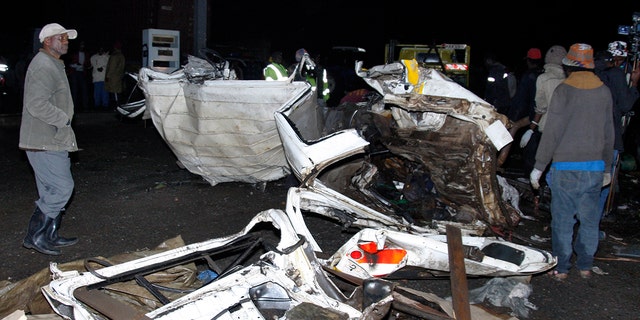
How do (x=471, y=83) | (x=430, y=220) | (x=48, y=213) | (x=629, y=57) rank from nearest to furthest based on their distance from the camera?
1. (x=48, y=213)
2. (x=430, y=220)
3. (x=629, y=57)
4. (x=471, y=83)

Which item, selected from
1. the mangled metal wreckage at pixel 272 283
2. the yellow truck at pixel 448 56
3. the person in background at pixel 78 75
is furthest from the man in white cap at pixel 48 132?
the person in background at pixel 78 75

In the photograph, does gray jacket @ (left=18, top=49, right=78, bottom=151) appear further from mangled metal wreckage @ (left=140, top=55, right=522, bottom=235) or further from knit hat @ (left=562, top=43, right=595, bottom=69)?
knit hat @ (left=562, top=43, right=595, bottom=69)

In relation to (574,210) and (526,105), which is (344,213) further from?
(526,105)

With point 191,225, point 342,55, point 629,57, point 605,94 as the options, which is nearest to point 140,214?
point 191,225

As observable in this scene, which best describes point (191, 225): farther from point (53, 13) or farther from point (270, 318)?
point (53, 13)

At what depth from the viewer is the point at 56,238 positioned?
486cm

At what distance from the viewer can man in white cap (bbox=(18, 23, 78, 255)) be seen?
4.43 m

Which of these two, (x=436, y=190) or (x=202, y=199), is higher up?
(x=436, y=190)

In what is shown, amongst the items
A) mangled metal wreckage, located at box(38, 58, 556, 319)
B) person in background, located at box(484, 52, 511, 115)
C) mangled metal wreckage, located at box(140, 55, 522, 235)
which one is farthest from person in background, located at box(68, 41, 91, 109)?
person in background, located at box(484, 52, 511, 115)

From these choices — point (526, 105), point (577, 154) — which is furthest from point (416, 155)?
point (526, 105)

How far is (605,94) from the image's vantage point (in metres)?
4.23

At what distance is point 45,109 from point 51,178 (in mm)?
584

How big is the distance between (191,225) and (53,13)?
14856 mm

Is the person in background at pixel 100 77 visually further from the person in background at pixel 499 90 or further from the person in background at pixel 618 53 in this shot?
the person in background at pixel 618 53
